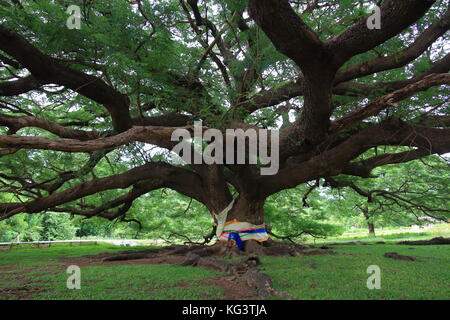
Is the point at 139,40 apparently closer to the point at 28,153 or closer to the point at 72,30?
the point at 72,30

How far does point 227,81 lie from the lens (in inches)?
270

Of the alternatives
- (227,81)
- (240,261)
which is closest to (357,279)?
(240,261)

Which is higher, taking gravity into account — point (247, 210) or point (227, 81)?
point (227, 81)

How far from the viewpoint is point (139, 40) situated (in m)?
4.99

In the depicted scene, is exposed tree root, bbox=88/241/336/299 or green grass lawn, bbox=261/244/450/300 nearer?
green grass lawn, bbox=261/244/450/300

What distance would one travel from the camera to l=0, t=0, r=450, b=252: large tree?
3.45m

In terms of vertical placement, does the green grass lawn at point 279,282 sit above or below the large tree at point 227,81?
below

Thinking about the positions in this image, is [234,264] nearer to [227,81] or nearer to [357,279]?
[357,279]

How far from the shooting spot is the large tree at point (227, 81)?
3445 mm

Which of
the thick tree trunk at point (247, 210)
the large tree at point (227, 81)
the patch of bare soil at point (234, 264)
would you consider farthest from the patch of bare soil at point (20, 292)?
the thick tree trunk at point (247, 210)

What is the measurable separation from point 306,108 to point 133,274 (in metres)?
3.57

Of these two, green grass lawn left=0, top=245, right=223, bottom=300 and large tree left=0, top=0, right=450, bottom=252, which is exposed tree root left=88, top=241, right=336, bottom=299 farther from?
large tree left=0, top=0, right=450, bottom=252

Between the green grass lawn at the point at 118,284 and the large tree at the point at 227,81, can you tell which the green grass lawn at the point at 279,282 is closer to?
the green grass lawn at the point at 118,284

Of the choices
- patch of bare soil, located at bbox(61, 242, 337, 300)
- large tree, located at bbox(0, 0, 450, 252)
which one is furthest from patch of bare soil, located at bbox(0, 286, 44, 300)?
patch of bare soil, located at bbox(61, 242, 337, 300)
